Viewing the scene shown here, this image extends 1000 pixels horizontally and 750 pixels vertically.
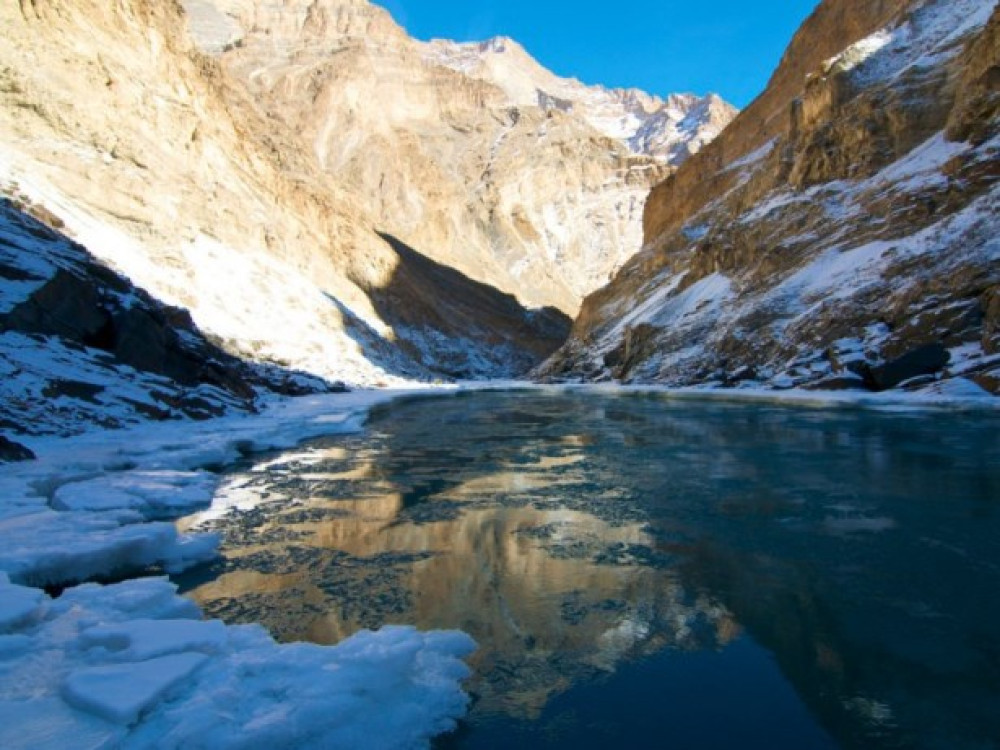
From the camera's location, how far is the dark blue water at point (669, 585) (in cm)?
423

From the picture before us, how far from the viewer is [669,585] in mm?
6574

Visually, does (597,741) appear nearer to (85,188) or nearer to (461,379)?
(85,188)

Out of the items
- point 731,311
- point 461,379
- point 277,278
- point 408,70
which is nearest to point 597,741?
point 731,311

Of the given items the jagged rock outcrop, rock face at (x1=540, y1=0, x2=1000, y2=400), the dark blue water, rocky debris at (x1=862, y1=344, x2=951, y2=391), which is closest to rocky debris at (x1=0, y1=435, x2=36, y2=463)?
the dark blue water

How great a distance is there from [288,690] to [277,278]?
5979 centimetres

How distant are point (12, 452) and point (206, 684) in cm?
1075

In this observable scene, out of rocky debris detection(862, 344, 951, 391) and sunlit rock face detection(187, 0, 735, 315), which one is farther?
sunlit rock face detection(187, 0, 735, 315)

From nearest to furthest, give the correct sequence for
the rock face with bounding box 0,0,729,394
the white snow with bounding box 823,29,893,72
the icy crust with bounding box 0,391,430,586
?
the icy crust with bounding box 0,391,430,586 → the rock face with bounding box 0,0,729,394 → the white snow with bounding box 823,29,893,72

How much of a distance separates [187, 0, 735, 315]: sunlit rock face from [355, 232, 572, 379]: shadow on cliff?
11.9 meters

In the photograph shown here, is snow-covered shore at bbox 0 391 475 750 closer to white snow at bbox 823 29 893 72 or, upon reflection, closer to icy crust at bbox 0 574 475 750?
icy crust at bbox 0 574 475 750

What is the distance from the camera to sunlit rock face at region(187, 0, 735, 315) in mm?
142375

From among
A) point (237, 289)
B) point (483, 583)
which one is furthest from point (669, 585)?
point (237, 289)

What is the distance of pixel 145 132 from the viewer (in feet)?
170

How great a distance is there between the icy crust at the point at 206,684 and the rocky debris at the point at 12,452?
8022 mm
